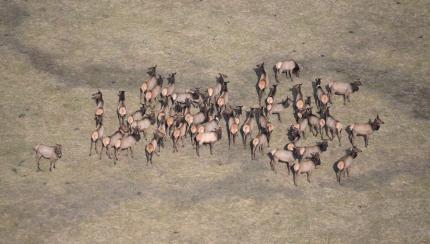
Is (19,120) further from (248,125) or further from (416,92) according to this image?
(416,92)

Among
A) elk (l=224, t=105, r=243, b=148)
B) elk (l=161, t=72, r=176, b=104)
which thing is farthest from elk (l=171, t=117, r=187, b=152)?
elk (l=161, t=72, r=176, b=104)

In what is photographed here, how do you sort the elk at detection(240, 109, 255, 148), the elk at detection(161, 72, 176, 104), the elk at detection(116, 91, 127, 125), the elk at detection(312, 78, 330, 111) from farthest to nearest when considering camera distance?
the elk at detection(161, 72, 176, 104) < the elk at detection(312, 78, 330, 111) < the elk at detection(116, 91, 127, 125) < the elk at detection(240, 109, 255, 148)

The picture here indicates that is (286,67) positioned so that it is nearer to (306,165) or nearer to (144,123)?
(306,165)

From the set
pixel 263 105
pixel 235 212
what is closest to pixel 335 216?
pixel 235 212

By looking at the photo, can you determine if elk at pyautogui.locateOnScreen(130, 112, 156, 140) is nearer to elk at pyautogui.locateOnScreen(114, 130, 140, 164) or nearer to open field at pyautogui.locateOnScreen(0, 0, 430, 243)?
elk at pyautogui.locateOnScreen(114, 130, 140, 164)

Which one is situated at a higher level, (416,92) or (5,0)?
(5,0)

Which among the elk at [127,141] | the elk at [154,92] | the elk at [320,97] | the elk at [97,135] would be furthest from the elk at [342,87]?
the elk at [97,135]
